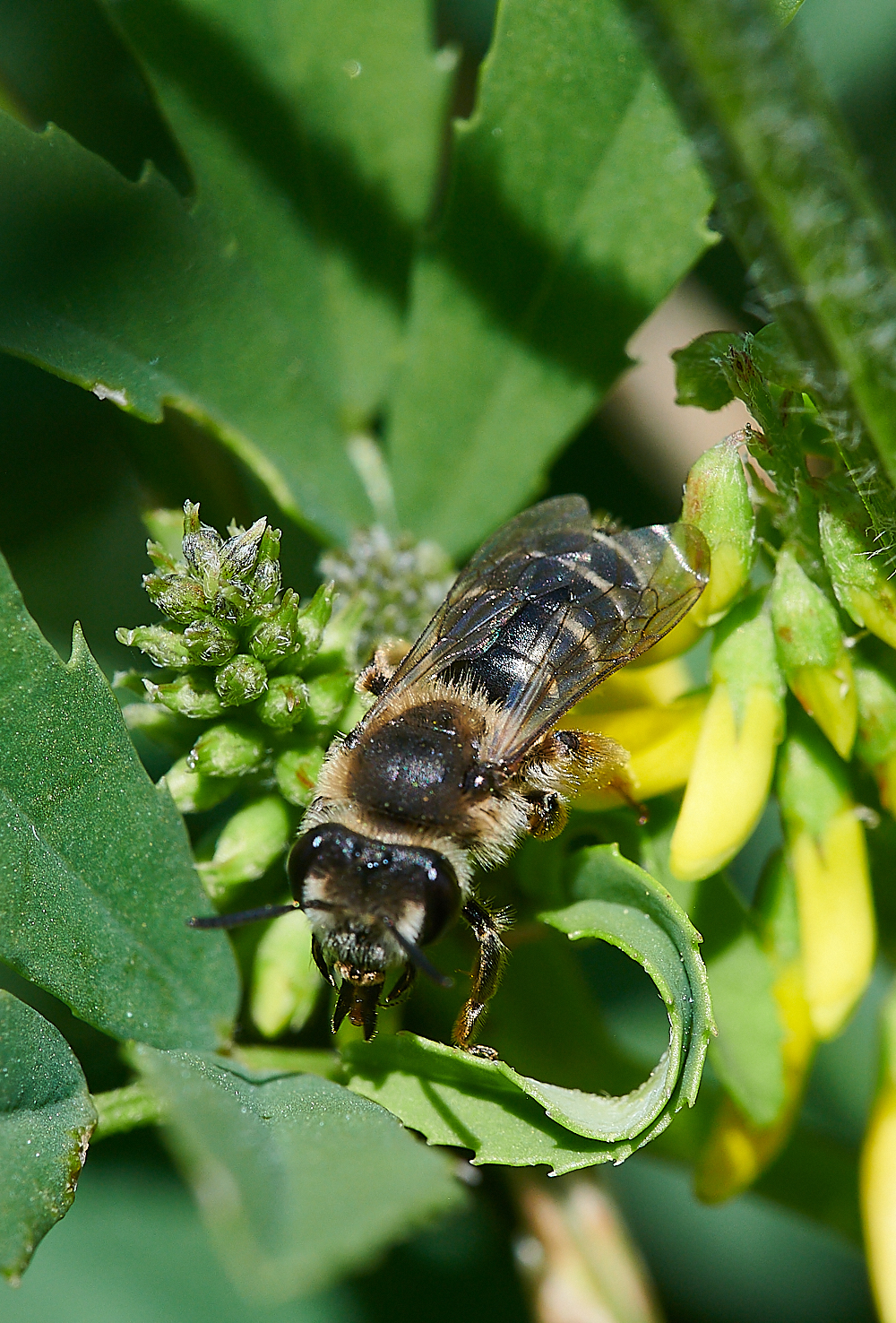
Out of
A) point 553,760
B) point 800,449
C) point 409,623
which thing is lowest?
point 409,623

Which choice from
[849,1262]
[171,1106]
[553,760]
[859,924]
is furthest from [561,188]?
[849,1262]

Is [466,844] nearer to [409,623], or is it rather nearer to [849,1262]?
[409,623]

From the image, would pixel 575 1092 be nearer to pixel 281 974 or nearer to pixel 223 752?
pixel 281 974

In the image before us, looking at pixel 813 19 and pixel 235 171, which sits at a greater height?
pixel 813 19

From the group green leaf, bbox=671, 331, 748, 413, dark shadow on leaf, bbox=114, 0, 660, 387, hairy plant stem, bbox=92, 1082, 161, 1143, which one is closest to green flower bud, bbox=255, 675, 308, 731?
hairy plant stem, bbox=92, 1082, 161, 1143

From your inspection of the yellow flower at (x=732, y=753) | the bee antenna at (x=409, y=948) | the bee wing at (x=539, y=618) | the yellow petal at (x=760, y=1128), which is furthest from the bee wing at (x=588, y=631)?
the yellow petal at (x=760, y=1128)

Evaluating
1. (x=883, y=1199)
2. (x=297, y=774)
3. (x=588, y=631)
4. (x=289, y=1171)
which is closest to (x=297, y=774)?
(x=297, y=774)

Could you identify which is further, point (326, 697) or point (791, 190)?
point (326, 697)
